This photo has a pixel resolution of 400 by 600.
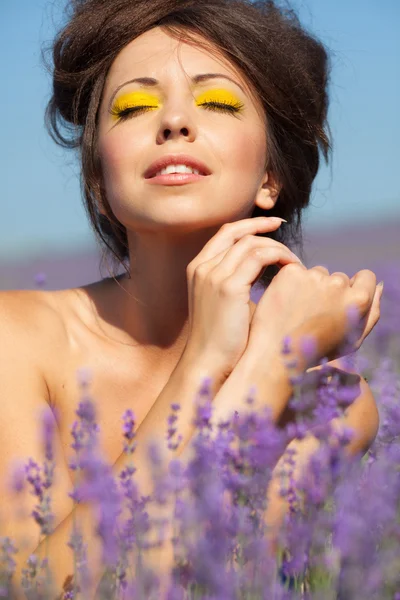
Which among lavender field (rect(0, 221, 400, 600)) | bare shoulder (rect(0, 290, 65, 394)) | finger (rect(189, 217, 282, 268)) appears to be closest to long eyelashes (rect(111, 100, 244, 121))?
finger (rect(189, 217, 282, 268))

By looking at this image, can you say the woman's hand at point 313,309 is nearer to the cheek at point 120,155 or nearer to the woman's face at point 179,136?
the woman's face at point 179,136

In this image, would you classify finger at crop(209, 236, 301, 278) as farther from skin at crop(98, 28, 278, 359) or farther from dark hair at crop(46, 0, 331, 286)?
dark hair at crop(46, 0, 331, 286)

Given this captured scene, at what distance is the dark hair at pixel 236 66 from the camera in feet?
9.07

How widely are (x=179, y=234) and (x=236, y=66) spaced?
1.86ft

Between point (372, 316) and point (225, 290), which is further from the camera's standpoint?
point (372, 316)

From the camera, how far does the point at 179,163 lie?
2.42 metres

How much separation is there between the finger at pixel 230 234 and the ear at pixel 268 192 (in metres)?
0.26

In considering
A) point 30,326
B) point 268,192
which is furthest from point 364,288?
point 30,326

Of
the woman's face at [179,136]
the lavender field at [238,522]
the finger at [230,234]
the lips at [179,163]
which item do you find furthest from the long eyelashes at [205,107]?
the lavender field at [238,522]

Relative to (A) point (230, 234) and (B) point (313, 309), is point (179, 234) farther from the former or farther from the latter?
(B) point (313, 309)

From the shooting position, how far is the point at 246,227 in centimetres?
253

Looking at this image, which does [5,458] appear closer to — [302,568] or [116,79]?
[302,568]

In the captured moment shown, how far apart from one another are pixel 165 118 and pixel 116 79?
15.6 inches

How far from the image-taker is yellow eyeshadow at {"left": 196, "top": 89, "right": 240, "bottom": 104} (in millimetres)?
2557
